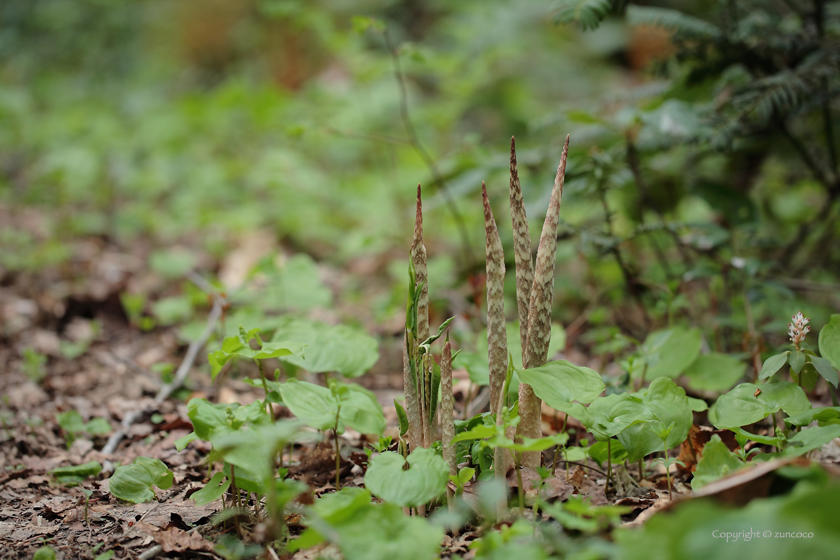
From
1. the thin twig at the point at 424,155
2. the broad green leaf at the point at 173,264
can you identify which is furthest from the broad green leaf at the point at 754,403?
the broad green leaf at the point at 173,264

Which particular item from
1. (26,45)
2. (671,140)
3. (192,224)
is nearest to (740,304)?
(671,140)

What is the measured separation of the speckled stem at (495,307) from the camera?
52.7 inches

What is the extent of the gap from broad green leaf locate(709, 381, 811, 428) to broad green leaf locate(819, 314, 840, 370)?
12 cm

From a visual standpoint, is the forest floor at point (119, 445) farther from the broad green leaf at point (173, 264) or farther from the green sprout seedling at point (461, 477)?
the broad green leaf at point (173, 264)

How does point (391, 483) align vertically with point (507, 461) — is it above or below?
above

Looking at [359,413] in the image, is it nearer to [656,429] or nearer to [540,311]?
[540,311]

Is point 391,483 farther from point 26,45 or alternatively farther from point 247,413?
point 26,45

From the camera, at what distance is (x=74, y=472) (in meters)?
1.67

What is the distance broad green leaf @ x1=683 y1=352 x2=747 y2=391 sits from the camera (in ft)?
6.13

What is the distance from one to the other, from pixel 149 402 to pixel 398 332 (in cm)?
131

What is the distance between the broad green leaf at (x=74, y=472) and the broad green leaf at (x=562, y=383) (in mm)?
1364

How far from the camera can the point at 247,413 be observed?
4.34ft

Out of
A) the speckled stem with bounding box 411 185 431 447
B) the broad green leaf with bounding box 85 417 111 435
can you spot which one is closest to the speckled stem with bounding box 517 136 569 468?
the speckled stem with bounding box 411 185 431 447

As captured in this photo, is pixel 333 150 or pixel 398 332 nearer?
pixel 398 332
